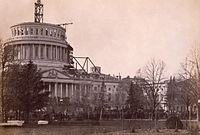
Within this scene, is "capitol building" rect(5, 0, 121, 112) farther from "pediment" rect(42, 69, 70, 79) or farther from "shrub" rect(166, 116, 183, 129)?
"shrub" rect(166, 116, 183, 129)

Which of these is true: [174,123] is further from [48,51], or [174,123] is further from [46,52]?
[48,51]

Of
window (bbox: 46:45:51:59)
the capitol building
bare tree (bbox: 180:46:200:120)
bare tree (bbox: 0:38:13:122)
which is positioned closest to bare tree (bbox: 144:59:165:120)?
bare tree (bbox: 180:46:200:120)

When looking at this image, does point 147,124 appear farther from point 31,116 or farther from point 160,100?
point 31,116

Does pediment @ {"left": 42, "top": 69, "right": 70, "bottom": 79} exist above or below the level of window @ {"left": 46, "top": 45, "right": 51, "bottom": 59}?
below

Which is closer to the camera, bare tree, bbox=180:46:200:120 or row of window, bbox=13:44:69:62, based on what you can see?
bare tree, bbox=180:46:200:120

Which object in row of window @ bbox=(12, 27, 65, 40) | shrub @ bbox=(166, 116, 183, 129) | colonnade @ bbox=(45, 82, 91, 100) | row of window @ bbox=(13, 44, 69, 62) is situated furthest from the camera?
colonnade @ bbox=(45, 82, 91, 100)

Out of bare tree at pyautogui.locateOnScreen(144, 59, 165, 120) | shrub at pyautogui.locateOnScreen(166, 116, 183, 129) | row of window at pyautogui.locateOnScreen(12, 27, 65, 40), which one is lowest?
shrub at pyautogui.locateOnScreen(166, 116, 183, 129)

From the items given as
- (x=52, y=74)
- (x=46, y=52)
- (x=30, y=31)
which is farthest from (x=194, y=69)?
(x=46, y=52)

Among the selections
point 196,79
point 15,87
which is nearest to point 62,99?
point 15,87

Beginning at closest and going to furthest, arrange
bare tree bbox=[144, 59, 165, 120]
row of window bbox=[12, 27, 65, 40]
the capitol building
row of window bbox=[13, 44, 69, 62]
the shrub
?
bare tree bbox=[144, 59, 165, 120] < row of window bbox=[12, 27, 65, 40] < the shrub < the capitol building < row of window bbox=[13, 44, 69, 62]
